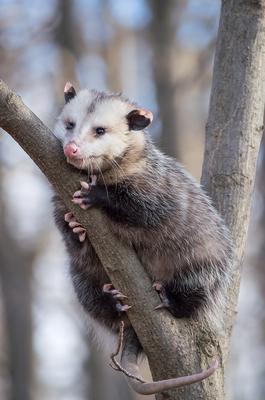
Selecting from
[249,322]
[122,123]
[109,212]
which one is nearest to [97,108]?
[122,123]

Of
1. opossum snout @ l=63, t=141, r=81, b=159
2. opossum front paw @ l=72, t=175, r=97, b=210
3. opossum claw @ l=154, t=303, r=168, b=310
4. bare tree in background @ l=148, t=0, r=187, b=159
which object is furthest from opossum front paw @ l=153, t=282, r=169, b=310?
bare tree in background @ l=148, t=0, r=187, b=159

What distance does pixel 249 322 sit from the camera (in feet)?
35.8

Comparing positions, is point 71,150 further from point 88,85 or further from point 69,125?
point 88,85

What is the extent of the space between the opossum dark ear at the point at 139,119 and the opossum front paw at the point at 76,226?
507 millimetres

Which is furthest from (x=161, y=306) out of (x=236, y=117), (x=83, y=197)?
(x=236, y=117)

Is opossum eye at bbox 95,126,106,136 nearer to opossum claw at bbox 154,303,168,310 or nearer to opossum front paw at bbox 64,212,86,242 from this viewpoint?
opossum front paw at bbox 64,212,86,242

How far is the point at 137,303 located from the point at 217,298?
1.78ft

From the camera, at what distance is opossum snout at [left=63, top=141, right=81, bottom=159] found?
2971 millimetres

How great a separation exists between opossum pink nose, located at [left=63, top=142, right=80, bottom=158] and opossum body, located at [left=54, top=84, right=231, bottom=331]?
6.4 inches

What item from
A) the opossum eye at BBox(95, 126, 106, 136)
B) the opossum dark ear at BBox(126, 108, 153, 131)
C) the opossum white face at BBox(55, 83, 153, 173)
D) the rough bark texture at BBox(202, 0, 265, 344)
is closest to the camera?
the opossum white face at BBox(55, 83, 153, 173)

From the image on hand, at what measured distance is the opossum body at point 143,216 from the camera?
3.30 meters

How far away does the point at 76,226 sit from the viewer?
3.27m

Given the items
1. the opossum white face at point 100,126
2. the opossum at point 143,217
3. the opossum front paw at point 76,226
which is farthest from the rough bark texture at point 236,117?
the opossum front paw at point 76,226

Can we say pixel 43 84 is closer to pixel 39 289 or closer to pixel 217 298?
pixel 39 289
